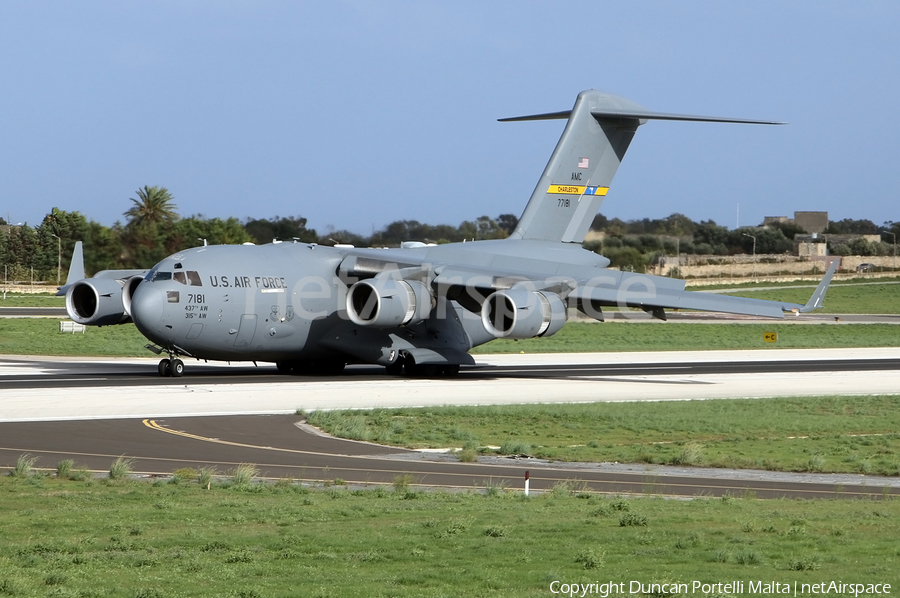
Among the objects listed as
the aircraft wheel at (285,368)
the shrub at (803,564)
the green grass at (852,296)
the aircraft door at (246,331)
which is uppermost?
the green grass at (852,296)

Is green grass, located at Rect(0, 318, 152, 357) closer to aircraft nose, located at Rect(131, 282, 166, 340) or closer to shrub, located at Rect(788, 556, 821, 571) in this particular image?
aircraft nose, located at Rect(131, 282, 166, 340)

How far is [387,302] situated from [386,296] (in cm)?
16

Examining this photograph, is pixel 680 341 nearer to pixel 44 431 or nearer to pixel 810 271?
pixel 44 431

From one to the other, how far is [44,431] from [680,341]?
38.7 m

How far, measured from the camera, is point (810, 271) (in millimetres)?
109500

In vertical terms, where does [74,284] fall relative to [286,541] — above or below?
above

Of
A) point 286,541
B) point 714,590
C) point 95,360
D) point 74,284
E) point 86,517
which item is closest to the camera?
point 714,590

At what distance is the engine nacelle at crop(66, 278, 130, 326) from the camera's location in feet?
105

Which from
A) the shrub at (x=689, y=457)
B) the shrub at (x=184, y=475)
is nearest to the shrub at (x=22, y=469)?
the shrub at (x=184, y=475)

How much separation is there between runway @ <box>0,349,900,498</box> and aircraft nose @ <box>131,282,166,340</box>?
151 cm

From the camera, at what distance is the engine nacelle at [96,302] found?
3188 centimetres

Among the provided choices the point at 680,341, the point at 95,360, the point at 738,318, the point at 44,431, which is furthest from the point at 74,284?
the point at 738,318

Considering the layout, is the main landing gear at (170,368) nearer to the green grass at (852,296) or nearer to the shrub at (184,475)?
the shrub at (184,475)

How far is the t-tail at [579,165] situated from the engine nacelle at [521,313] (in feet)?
18.4
